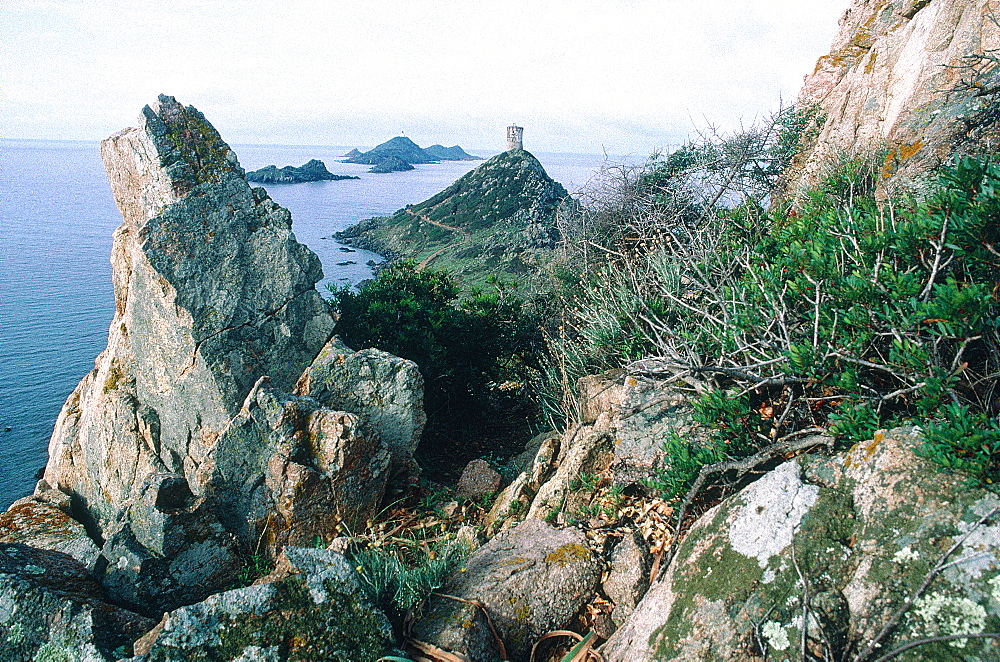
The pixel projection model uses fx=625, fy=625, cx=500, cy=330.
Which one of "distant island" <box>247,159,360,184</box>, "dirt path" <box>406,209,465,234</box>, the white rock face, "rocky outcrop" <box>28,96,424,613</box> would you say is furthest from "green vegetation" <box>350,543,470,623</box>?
"distant island" <box>247,159,360,184</box>

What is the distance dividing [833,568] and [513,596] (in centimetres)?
202

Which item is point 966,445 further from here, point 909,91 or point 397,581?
point 909,91

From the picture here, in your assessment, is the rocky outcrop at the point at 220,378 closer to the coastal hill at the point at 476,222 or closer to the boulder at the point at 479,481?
the boulder at the point at 479,481

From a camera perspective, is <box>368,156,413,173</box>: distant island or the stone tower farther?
<box>368,156,413,173</box>: distant island

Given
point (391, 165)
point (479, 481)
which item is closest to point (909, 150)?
point (479, 481)

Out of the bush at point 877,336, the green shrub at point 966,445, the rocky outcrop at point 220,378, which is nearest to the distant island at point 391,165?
the rocky outcrop at point 220,378

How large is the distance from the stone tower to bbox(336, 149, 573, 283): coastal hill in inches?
27.1

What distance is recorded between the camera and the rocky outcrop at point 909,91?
753 cm

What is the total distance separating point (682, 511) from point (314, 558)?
2.44m

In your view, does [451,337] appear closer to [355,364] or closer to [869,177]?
[355,364]

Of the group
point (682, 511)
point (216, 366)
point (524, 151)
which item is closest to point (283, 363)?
point (216, 366)

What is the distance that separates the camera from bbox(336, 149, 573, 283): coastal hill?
37500 mm

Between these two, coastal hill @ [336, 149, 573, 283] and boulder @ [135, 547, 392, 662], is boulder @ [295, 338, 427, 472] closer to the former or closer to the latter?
boulder @ [135, 547, 392, 662]

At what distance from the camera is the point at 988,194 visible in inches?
140
